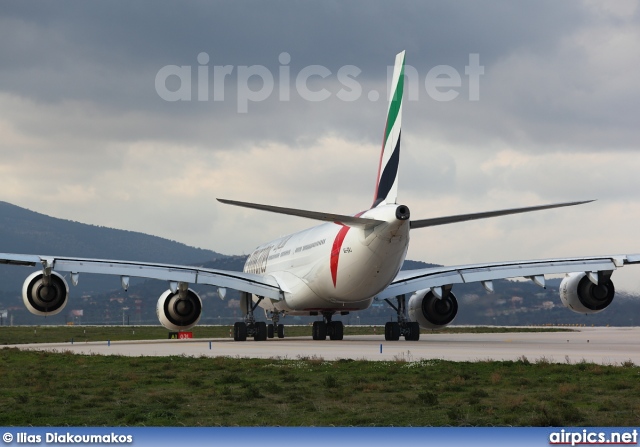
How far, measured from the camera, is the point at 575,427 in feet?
46.8

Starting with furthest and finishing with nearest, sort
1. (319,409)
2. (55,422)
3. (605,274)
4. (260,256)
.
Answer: (260,256), (605,274), (319,409), (55,422)

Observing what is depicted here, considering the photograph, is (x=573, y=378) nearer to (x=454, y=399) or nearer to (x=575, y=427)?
(x=454, y=399)

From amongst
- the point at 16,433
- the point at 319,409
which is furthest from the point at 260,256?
the point at 16,433

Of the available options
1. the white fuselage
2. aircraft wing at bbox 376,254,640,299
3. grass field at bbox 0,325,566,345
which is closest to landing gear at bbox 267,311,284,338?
the white fuselage

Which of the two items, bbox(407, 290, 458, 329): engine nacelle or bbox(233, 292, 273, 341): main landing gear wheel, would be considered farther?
bbox(233, 292, 273, 341): main landing gear wheel

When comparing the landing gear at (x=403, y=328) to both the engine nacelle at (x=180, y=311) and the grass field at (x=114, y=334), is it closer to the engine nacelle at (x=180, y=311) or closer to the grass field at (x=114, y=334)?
the engine nacelle at (x=180, y=311)

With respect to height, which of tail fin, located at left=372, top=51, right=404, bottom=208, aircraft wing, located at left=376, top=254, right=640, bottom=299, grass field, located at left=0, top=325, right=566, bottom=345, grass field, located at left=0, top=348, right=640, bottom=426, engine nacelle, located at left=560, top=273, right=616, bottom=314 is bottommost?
grass field, located at left=0, top=348, right=640, bottom=426

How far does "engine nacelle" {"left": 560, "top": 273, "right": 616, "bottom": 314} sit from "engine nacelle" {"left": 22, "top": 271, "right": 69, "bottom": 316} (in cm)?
1998

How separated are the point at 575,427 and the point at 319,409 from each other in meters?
4.79

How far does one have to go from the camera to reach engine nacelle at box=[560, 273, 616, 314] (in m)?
38.3

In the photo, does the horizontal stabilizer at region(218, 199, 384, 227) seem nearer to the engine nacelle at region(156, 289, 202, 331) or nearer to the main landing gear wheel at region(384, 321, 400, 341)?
the main landing gear wheel at region(384, 321, 400, 341)

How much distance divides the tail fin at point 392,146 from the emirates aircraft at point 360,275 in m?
0.04

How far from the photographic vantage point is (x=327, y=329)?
4403 centimetres

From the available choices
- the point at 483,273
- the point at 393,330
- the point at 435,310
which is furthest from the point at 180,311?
the point at 483,273
